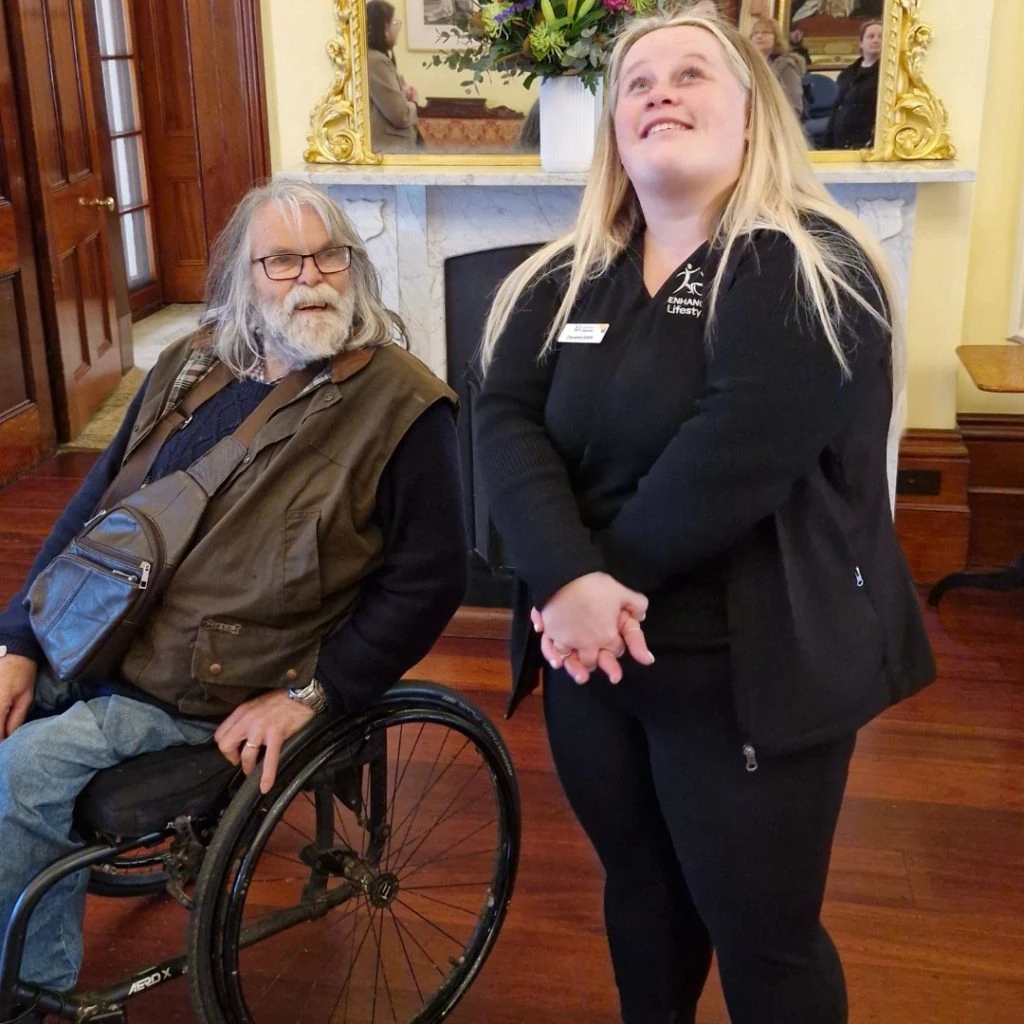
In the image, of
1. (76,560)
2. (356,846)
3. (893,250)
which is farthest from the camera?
(893,250)

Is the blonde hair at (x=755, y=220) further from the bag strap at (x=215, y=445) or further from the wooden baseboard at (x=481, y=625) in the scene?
the wooden baseboard at (x=481, y=625)

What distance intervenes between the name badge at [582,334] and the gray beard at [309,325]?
1.60 ft

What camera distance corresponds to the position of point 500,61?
272 cm

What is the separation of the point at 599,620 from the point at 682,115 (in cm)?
49

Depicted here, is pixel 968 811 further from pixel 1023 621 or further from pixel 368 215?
pixel 368 215

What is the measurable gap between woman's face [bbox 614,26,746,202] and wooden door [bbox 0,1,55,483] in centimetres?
339

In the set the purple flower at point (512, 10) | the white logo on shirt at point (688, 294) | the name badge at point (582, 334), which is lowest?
the name badge at point (582, 334)

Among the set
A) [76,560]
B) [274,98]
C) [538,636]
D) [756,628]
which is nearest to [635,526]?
[756,628]

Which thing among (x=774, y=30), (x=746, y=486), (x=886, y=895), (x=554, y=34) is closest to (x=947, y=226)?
(x=774, y=30)

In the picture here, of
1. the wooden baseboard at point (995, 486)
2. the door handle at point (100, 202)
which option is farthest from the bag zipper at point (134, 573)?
the door handle at point (100, 202)

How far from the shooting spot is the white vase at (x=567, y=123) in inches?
106

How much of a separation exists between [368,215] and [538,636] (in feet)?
6.47

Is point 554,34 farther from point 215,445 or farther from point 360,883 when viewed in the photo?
point 360,883

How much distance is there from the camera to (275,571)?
1.49 meters
